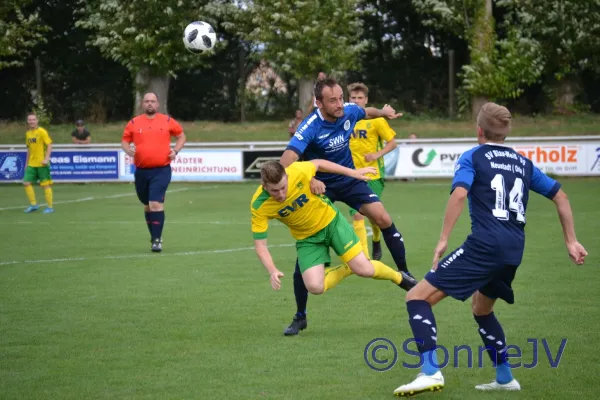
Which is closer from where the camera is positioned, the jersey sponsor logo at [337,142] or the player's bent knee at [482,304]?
the player's bent knee at [482,304]

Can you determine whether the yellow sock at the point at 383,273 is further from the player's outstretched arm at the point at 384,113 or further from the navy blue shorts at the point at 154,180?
the navy blue shorts at the point at 154,180

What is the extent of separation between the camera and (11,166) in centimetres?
2858

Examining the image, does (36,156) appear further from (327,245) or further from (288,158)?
(327,245)

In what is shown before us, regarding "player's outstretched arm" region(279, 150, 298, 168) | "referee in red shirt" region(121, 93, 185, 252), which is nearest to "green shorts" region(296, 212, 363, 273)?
"player's outstretched arm" region(279, 150, 298, 168)

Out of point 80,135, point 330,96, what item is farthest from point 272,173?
point 80,135

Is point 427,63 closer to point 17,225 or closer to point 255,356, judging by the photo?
point 17,225

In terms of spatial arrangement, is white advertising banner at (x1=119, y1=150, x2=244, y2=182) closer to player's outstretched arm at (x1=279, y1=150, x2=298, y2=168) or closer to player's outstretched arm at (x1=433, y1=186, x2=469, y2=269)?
player's outstretched arm at (x1=279, y1=150, x2=298, y2=168)

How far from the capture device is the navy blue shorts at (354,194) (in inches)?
386

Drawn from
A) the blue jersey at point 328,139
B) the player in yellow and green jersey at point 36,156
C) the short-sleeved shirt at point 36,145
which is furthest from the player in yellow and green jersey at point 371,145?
the short-sleeved shirt at point 36,145

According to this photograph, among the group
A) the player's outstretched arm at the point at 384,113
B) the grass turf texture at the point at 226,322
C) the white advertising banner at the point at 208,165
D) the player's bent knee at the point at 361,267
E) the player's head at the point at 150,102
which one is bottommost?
the white advertising banner at the point at 208,165

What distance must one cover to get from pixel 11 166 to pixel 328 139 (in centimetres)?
2111

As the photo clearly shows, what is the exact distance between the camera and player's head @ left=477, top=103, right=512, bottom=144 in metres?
5.74

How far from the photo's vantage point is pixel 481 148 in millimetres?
5812

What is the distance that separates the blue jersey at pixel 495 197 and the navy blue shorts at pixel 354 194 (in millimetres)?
4003
